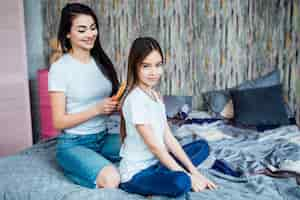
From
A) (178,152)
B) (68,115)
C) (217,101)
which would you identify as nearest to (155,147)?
(178,152)

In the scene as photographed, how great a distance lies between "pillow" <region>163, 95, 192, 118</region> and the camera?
3035 millimetres

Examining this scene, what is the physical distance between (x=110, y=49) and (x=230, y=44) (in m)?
1.16

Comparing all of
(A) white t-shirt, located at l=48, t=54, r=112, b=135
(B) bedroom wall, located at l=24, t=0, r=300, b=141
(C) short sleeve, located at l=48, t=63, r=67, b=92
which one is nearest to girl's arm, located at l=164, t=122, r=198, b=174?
(A) white t-shirt, located at l=48, t=54, r=112, b=135

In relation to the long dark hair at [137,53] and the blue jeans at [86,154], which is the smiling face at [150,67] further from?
the blue jeans at [86,154]

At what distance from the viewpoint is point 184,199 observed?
1.42 m

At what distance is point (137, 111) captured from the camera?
4.92ft

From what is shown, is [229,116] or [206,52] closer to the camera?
[229,116]

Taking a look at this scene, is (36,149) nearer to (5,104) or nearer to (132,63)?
(132,63)

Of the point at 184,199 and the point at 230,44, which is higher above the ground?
the point at 230,44

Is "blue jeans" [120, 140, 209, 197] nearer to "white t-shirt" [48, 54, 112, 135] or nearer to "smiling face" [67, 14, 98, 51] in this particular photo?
"white t-shirt" [48, 54, 112, 135]

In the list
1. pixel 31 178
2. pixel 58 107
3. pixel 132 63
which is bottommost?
pixel 31 178

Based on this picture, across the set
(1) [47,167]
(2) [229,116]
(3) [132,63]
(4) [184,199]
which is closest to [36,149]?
(1) [47,167]

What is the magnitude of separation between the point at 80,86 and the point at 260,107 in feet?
4.94

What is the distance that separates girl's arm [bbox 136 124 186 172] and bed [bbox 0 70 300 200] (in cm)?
14
